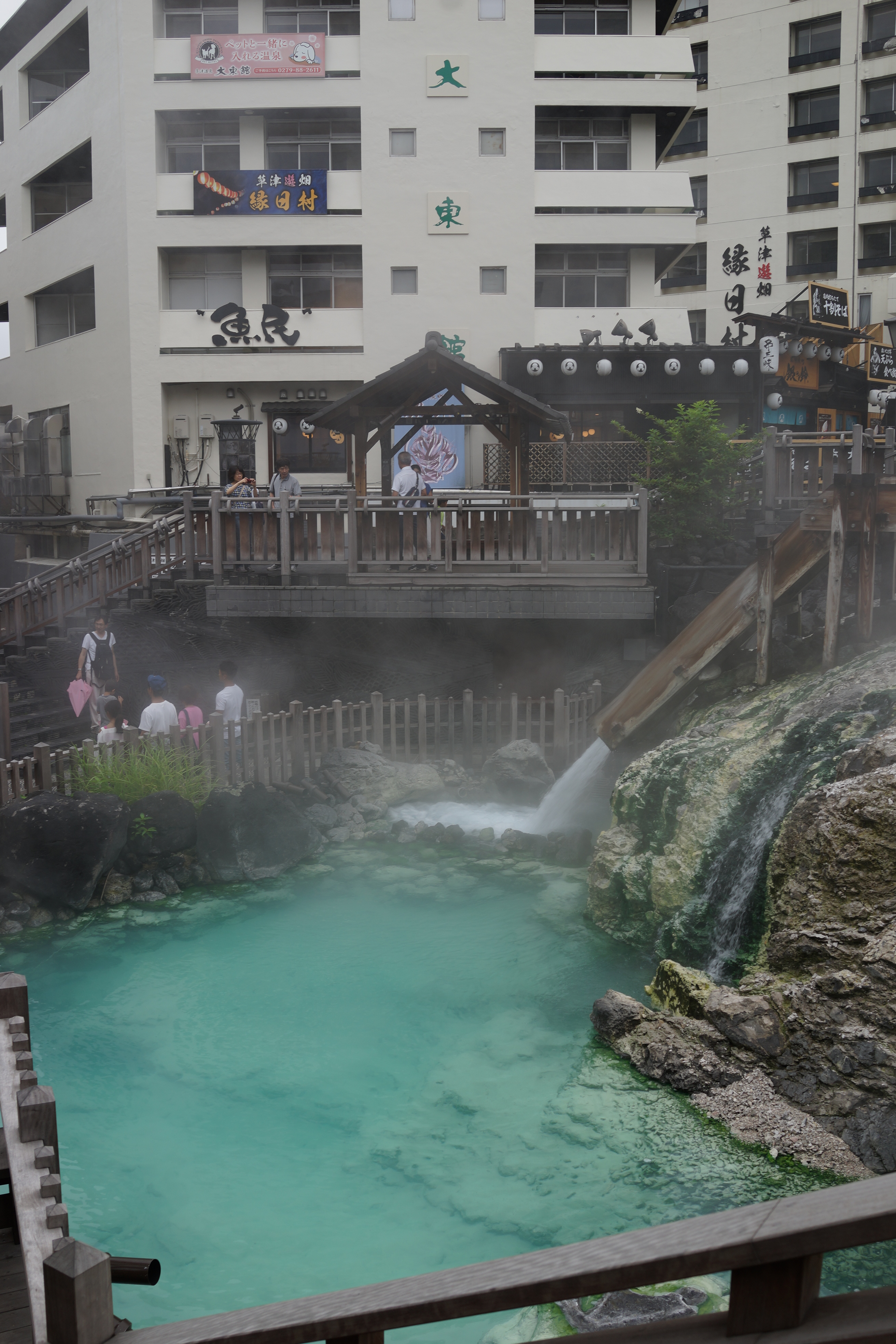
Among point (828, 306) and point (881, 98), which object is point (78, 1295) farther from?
point (881, 98)

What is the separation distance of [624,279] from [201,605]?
55.9ft

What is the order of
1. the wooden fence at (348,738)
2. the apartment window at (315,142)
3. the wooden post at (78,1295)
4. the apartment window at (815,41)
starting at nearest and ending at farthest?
the wooden post at (78,1295) < the wooden fence at (348,738) < the apartment window at (315,142) < the apartment window at (815,41)

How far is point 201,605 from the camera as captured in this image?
17.4 metres

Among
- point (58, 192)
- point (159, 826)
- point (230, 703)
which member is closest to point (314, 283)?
point (58, 192)

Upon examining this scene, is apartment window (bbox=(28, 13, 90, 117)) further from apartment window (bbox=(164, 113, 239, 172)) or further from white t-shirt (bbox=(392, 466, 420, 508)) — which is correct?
white t-shirt (bbox=(392, 466, 420, 508))

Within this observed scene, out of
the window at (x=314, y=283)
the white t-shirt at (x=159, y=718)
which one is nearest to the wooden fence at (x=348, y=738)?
the white t-shirt at (x=159, y=718)

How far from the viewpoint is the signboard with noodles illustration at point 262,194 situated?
2664 cm

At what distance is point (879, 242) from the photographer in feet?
131

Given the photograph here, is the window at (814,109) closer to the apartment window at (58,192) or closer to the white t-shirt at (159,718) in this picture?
the apartment window at (58,192)

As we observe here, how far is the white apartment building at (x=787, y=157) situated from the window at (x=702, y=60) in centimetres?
6

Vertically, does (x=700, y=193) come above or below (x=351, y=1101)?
above

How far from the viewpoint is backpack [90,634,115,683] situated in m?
15.0

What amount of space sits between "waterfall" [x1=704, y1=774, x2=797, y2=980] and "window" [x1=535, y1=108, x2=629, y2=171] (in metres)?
23.4

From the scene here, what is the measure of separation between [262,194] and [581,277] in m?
8.75
